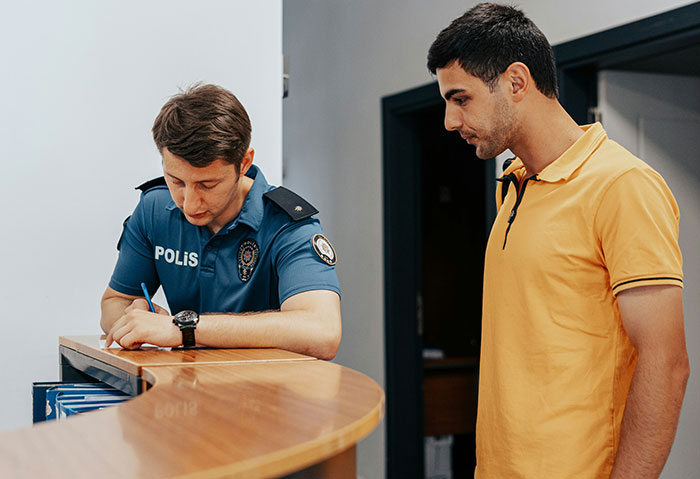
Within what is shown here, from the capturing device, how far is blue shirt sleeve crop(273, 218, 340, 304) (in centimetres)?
152

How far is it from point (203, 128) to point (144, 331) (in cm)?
49

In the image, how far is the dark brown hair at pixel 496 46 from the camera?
1403mm

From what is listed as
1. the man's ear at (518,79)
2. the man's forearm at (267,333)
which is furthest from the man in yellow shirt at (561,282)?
the man's forearm at (267,333)

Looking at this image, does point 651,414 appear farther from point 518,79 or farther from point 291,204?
point 291,204

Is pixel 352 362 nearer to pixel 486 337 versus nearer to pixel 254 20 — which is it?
pixel 254 20

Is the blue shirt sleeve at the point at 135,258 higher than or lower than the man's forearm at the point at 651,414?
higher

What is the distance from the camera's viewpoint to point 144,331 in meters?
1.32

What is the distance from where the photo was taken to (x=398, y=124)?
3.65 meters

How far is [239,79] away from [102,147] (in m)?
0.50

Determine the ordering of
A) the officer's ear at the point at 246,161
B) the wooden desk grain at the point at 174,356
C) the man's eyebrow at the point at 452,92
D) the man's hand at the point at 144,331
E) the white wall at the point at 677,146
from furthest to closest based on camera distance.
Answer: the white wall at the point at 677,146, the officer's ear at the point at 246,161, the man's eyebrow at the point at 452,92, the man's hand at the point at 144,331, the wooden desk grain at the point at 174,356

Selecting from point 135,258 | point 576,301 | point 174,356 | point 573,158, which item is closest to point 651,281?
point 576,301

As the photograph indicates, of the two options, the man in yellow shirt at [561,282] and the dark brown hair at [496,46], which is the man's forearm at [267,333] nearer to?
the man in yellow shirt at [561,282]

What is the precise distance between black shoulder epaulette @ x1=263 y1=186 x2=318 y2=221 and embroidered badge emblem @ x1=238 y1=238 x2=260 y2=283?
108mm

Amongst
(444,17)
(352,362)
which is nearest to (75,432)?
(444,17)
